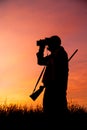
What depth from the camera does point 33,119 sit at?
11594mm

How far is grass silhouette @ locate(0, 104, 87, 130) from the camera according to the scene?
1074 centimetres

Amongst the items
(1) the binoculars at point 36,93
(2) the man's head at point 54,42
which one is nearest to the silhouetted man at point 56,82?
(2) the man's head at point 54,42

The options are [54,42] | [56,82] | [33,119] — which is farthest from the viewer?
[33,119]

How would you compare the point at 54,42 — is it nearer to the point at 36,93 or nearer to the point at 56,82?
the point at 56,82

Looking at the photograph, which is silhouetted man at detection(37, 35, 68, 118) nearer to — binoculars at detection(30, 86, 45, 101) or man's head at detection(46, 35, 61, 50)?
man's head at detection(46, 35, 61, 50)

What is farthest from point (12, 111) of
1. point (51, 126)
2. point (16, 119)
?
point (51, 126)

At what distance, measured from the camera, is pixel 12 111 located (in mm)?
12062

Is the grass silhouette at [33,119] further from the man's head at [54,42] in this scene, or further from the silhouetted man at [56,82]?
the man's head at [54,42]

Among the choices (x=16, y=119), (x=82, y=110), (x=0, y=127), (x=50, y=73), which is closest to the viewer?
(x=50, y=73)

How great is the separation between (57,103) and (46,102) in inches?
9.2

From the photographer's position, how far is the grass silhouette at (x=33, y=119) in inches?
423

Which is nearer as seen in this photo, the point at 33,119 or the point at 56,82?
the point at 56,82

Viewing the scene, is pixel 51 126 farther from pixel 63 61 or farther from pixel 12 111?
pixel 12 111

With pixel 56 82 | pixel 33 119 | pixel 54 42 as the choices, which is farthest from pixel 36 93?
pixel 33 119
